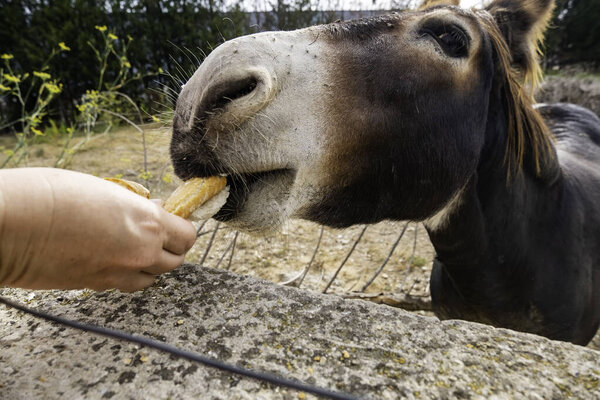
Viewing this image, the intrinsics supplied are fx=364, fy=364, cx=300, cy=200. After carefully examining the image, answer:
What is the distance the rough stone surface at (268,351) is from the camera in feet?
2.61

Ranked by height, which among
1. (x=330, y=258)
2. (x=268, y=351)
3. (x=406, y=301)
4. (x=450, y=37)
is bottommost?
(x=330, y=258)

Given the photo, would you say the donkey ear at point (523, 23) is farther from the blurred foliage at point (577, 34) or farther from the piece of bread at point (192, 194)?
the blurred foliage at point (577, 34)

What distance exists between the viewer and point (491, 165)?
6.05 ft

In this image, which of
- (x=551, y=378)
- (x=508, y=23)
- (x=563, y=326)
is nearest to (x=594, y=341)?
(x=563, y=326)

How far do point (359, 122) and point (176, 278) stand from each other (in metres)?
0.82

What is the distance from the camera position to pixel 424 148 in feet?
4.89

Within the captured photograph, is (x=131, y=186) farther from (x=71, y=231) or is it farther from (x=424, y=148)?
(x=424, y=148)

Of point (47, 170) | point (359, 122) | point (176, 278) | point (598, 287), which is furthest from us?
point (598, 287)

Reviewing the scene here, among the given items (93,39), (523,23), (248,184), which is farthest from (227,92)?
(93,39)

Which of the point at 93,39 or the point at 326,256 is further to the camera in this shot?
the point at 93,39

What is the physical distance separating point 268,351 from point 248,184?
0.56m

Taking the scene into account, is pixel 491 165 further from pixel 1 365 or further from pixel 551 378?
pixel 1 365

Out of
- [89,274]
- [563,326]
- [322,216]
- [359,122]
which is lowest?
[563,326]

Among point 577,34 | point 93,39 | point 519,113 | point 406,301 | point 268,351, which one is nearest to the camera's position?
point 268,351
